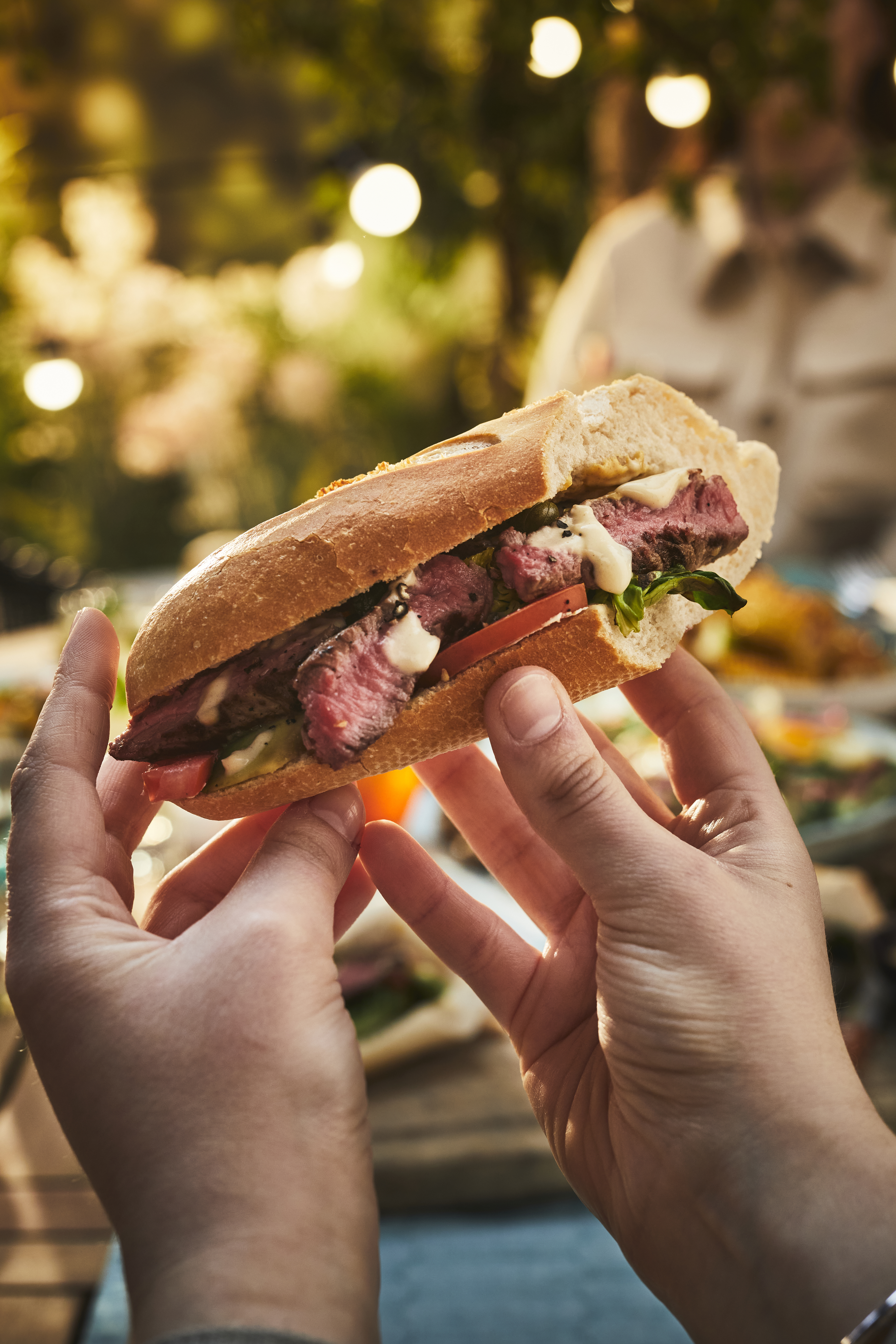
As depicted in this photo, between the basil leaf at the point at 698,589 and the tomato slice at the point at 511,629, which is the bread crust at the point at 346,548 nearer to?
the tomato slice at the point at 511,629

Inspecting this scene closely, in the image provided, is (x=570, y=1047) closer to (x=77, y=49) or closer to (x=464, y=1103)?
(x=464, y=1103)

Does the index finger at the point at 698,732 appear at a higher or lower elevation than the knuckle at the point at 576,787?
lower

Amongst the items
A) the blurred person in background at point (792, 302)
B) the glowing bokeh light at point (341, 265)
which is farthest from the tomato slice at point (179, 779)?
the glowing bokeh light at point (341, 265)

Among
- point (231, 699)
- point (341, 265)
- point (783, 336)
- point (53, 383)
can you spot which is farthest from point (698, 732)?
point (341, 265)

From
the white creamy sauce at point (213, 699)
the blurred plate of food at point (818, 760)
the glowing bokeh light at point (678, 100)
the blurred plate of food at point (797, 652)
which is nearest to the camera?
the white creamy sauce at point (213, 699)

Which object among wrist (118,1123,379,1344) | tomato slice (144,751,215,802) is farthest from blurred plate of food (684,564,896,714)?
wrist (118,1123,379,1344)

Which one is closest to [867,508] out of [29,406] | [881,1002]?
[881,1002]
